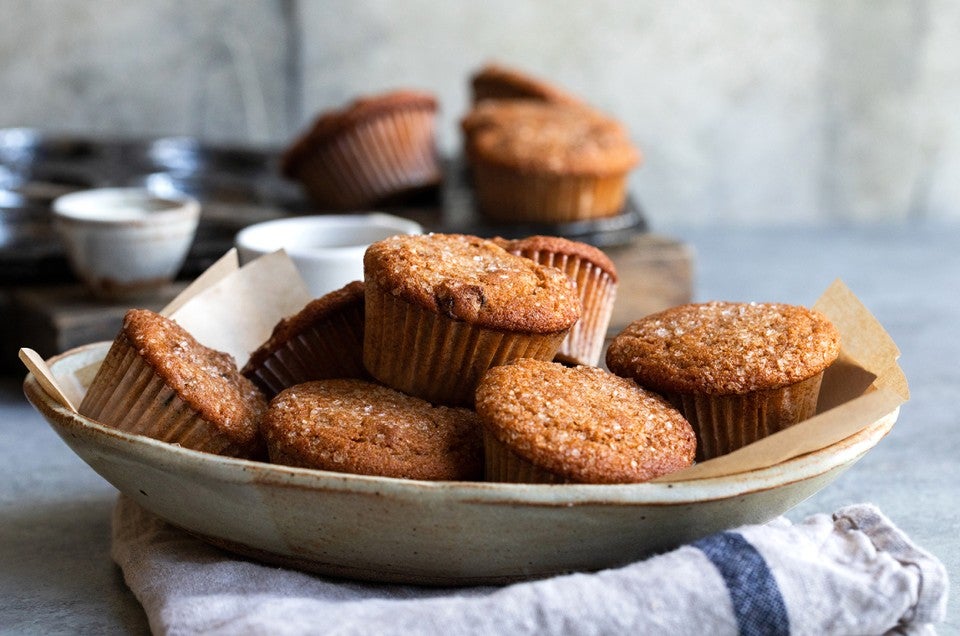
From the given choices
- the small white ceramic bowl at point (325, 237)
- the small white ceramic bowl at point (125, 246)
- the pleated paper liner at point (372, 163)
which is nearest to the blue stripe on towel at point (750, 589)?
the small white ceramic bowl at point (325, 237)

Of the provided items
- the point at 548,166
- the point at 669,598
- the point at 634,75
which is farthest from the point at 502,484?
the point at 634,75

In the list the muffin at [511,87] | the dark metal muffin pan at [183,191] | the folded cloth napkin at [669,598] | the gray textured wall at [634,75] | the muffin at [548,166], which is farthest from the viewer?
the gray textured wall at [634,75]

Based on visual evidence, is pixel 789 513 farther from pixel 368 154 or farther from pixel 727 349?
pixel 368 154

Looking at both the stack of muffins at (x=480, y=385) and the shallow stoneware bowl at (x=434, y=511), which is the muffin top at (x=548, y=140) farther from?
the shallow stoneware bowl at (x=434, y=511)

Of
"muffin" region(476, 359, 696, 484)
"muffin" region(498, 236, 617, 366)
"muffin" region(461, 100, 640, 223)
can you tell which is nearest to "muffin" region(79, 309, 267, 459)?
"muffin" region(476, 359, 696, 484)

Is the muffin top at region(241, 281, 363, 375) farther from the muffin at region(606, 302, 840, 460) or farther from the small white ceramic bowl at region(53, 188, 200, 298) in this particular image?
the small white ceramic bowl at region(53, 188, 200, 298)

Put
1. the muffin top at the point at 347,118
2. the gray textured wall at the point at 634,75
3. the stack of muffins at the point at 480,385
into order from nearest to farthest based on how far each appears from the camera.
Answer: the stack of muffins at the point at 480,385, the muffin top at the point at 347,118, the gray textured wall at the point at 634,75

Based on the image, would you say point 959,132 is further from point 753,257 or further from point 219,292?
point 219,292
